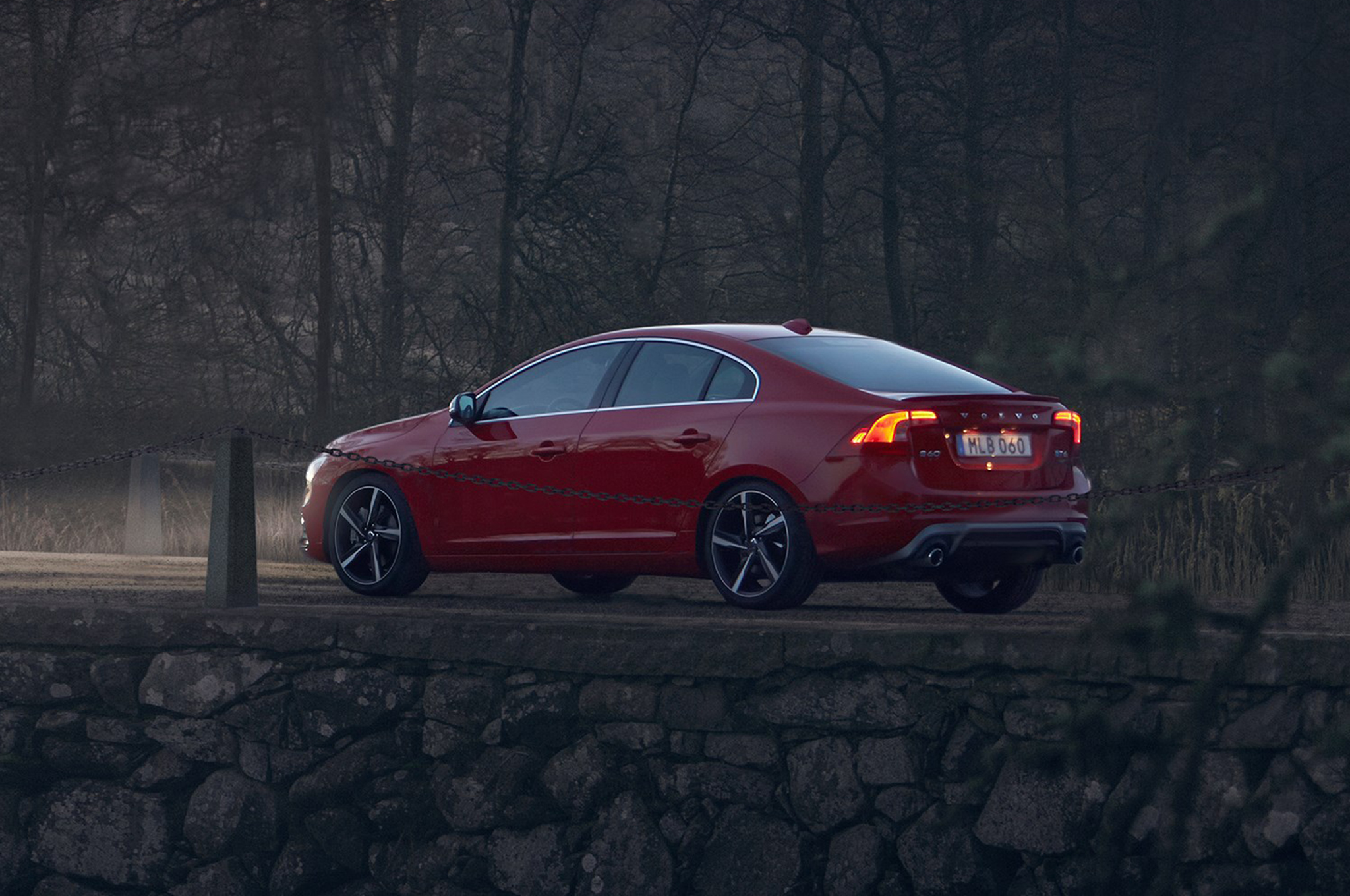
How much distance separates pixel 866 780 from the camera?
21.1 feet

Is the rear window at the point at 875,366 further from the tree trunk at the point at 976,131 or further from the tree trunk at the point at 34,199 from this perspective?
the tree trunk at the point at 34,199

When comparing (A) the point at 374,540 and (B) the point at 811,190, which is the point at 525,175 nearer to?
(B) the point at 811,190

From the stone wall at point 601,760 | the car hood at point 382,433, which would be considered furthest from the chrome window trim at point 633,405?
the stone wall at point 601,760

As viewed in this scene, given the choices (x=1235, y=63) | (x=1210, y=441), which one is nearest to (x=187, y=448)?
(x=1235, y=63)

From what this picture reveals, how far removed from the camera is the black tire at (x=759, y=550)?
7.66m

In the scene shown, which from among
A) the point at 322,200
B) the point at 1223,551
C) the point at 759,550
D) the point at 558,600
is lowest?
the point at 558,600

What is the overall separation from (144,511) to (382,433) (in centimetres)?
625

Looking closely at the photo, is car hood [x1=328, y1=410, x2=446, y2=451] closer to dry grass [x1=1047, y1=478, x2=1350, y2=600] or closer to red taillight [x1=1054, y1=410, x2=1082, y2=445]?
red taillight [x1=1054, y1=410, x2=1082, y2=445]

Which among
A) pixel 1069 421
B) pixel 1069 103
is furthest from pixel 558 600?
pixel 1069 103

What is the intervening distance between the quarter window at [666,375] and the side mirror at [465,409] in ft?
2.78

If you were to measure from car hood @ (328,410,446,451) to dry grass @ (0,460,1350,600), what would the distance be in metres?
3.73

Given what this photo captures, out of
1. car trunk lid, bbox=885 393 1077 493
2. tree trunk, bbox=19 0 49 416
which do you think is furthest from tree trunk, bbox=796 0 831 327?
car trunk lid, bbox=885 393 1077 493

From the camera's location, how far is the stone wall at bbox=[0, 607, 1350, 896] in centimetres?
600

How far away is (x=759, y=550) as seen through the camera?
7.82 metres
